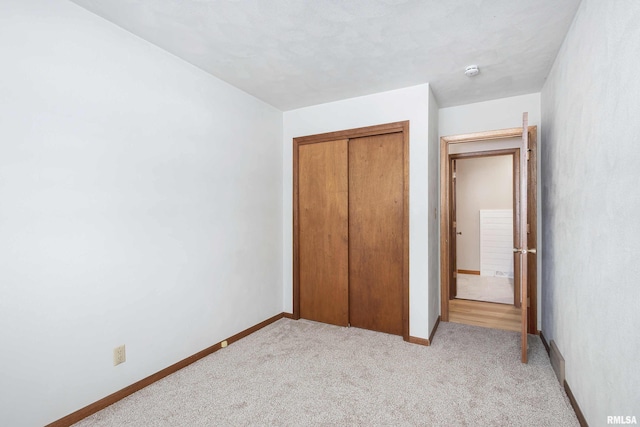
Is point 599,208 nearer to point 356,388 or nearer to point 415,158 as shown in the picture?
point 415,158

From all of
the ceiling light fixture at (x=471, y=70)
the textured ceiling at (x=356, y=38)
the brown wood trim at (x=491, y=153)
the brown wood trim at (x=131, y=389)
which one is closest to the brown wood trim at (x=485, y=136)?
the textured ceiling at (x=356, y=38)

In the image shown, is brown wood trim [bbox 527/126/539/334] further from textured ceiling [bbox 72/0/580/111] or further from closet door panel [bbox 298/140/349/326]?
closet door panel [bbox 298/140/349/326]

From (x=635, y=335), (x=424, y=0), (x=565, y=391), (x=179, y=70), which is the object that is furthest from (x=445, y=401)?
(x=179, y=70)

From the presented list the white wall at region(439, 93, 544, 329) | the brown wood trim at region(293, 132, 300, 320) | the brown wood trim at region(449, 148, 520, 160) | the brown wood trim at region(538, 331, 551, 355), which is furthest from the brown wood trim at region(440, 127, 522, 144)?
the brown wood trim at region(538, 331, 551, 355)

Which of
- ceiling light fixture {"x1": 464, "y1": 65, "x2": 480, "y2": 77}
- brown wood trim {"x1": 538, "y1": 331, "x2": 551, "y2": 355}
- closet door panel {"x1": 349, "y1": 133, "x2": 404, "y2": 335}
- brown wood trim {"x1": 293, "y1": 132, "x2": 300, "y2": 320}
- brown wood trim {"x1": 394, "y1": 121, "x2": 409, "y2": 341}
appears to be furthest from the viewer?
brown wood trim {"x1": 293, "y1": 132, "x2": 300, "y2": 320}

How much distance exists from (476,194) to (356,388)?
5026mm

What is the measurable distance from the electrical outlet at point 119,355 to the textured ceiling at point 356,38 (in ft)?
7.00

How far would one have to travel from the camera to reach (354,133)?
3.25m

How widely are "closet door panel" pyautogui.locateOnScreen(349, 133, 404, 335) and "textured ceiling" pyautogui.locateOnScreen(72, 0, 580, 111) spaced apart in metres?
0.67

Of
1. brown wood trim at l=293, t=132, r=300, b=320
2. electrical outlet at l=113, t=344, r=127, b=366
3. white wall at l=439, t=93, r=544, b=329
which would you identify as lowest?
electrical outlet at l=113, t=344, r=127, b=366

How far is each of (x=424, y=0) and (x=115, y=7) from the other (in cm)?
182

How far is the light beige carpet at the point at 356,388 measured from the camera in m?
1.85

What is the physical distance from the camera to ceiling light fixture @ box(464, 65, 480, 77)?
2.54 metres

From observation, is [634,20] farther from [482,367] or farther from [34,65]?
[34,65]
